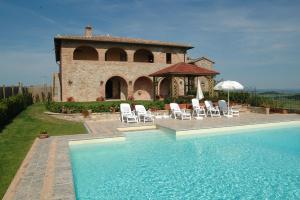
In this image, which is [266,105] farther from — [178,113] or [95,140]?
[95,140]

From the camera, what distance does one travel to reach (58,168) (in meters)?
5.91

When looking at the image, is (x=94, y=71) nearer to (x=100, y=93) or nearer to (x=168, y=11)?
(x=100, y=93)

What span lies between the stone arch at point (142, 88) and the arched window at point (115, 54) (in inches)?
113

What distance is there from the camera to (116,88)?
86.0 ft

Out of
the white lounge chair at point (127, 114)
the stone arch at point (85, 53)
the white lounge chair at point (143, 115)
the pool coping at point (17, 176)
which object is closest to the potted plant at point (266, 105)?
the white lounge chair at point (143, 115)

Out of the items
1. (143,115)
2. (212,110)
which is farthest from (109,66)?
(212,110)

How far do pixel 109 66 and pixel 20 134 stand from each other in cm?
1323

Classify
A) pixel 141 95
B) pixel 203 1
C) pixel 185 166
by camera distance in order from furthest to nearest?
pixel 141 95
pixel 203 1
pixel 185 166

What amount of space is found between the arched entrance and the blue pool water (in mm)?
14350

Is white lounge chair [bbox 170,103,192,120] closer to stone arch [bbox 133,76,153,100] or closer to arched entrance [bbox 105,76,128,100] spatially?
arched entrance [bbox 105,76,128,100]

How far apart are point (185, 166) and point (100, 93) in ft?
53.1

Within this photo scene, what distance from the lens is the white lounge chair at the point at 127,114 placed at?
1335 centimetres

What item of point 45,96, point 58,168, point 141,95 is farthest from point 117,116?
point 45,96

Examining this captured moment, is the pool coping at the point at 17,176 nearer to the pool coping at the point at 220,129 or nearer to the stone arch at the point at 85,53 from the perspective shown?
the pool coping at the point at 220,129
